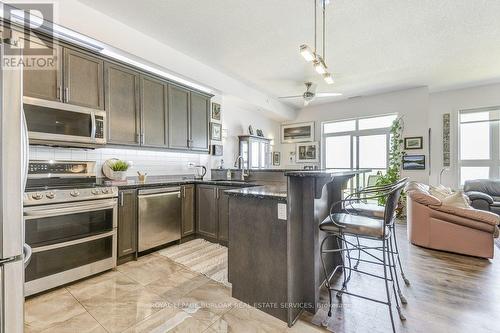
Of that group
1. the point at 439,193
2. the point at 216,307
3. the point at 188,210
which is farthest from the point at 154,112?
the point at 439,193

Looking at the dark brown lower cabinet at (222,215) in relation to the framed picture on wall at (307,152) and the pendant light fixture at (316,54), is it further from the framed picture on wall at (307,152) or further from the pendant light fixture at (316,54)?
the framed picture on wall at (307,152)

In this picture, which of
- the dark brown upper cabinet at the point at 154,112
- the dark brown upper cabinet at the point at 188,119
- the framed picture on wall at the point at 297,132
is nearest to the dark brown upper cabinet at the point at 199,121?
the dark brown upper cabinet at the point at 188,119

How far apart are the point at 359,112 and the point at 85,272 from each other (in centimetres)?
665

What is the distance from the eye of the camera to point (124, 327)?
5.68ft

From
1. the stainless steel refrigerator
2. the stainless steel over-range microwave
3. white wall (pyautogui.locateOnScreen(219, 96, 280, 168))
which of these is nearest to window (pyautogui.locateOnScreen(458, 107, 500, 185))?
white wall (pyautogui.locateOnScreen(219, 96, 280, 168))

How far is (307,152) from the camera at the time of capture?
7.12m

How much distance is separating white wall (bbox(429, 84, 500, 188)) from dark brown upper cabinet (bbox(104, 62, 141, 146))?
6.87 m

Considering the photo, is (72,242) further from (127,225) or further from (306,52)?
(306,52)

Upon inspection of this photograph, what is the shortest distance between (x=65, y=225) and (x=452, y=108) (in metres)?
8.01

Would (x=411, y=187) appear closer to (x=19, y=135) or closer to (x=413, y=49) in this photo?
(x=413, y=49)

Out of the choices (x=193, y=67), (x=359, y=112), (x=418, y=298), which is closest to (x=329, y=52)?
(x=193, y=67)

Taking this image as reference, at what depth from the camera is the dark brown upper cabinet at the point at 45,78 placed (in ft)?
7.48

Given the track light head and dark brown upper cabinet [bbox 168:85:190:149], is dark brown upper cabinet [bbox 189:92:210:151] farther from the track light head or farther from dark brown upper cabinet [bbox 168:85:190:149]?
the track light head

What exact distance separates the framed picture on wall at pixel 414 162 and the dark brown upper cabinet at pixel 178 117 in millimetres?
5162
